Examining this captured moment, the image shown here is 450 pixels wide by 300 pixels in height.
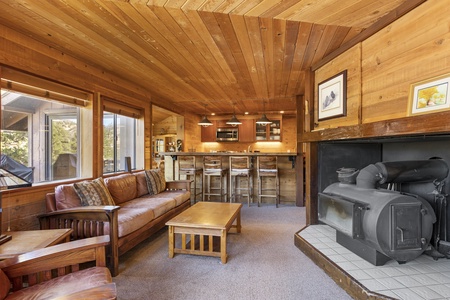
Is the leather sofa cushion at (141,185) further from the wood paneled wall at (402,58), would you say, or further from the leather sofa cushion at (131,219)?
the wood paneled wall at (402,58)

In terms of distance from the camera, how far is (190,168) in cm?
527

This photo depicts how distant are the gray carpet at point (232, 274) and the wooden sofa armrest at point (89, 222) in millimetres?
252

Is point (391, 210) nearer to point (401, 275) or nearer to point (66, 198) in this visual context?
point (401, 275)

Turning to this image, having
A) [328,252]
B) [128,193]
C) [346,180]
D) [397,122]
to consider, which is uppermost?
[397,122]

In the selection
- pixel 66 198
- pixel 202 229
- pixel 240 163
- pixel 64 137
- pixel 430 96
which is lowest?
pixel 202 229

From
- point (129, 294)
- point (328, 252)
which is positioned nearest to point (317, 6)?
point (328, 252)

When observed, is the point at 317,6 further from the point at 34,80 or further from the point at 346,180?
the point at 34,80

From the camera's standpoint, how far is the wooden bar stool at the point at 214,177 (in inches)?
198

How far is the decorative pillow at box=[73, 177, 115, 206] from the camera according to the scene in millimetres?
2594

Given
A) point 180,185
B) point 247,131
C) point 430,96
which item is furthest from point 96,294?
point 247,131

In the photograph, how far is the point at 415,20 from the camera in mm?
1778

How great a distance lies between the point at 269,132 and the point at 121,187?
558 centimetres

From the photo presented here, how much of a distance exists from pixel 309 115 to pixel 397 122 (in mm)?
1513

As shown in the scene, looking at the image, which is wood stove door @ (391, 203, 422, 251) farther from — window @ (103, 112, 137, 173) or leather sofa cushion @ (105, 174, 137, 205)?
window @ (103, 112, 137, 173)
